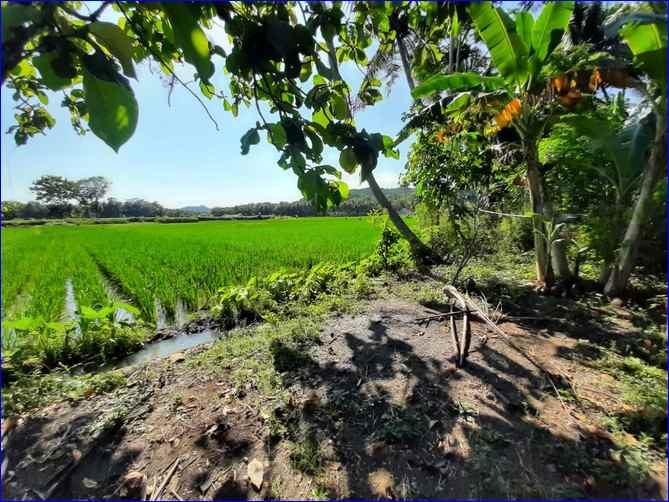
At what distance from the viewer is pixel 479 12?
2961 mm

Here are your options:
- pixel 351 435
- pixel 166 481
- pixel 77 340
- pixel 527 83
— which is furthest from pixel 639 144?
pixel 77 340

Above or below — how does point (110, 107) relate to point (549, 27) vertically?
below

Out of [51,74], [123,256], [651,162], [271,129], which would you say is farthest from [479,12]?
[123,256]

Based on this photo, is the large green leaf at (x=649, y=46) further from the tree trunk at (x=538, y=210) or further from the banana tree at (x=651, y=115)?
the tree trunk at (x=538, y=210)

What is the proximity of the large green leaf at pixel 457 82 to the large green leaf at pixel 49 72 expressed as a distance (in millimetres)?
3452

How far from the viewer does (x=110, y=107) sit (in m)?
0.67

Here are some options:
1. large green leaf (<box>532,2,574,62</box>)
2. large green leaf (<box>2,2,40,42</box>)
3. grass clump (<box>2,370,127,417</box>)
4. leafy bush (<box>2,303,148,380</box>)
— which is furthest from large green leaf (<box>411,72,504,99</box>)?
leafy bush (<box>2,303,148,380</box>)

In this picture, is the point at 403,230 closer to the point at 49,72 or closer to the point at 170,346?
the point at 170,346

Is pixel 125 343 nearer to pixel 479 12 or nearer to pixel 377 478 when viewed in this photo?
pixel 377 478

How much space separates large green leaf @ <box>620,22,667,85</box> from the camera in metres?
2.38

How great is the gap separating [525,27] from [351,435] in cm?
465

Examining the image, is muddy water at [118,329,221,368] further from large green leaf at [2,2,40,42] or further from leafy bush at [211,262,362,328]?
large green leaf at [2,2,40,42]

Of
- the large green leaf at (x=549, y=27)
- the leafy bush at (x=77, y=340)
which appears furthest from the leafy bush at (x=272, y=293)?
the large green leaf at (x=549, y=27)

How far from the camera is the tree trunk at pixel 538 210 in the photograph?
3.39 metres
